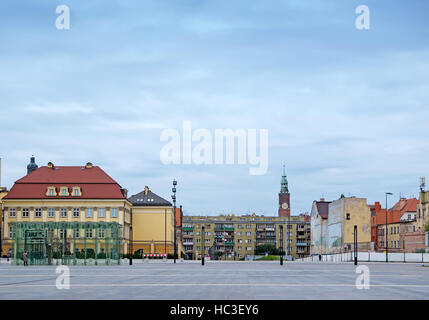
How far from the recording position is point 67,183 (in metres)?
109

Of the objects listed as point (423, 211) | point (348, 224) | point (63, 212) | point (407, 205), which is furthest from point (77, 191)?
point (407, 205)

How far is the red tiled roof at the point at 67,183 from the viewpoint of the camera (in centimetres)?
10775

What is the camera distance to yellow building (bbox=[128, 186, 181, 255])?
4638 inches

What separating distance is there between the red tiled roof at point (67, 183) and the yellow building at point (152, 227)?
37.6ft

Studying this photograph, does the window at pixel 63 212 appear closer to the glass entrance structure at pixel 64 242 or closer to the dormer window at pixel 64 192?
Answer: the dormer window at pixel 64 192

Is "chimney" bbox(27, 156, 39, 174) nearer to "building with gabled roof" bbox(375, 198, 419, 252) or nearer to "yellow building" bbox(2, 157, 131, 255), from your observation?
"yellow building" bbox(2, 157, 131, 255)

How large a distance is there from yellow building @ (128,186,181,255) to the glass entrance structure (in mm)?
51877

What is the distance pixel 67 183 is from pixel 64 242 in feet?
156

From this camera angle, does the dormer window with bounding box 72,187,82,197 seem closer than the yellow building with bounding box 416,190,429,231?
Yes

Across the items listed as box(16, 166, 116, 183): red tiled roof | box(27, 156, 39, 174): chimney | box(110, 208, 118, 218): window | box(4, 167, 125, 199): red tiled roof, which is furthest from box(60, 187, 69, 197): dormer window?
box(27, 156, 39, 174): chimney

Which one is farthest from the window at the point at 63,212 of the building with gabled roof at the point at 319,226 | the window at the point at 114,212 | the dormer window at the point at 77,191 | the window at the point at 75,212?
the building with gabled roof at the point at 319,226
